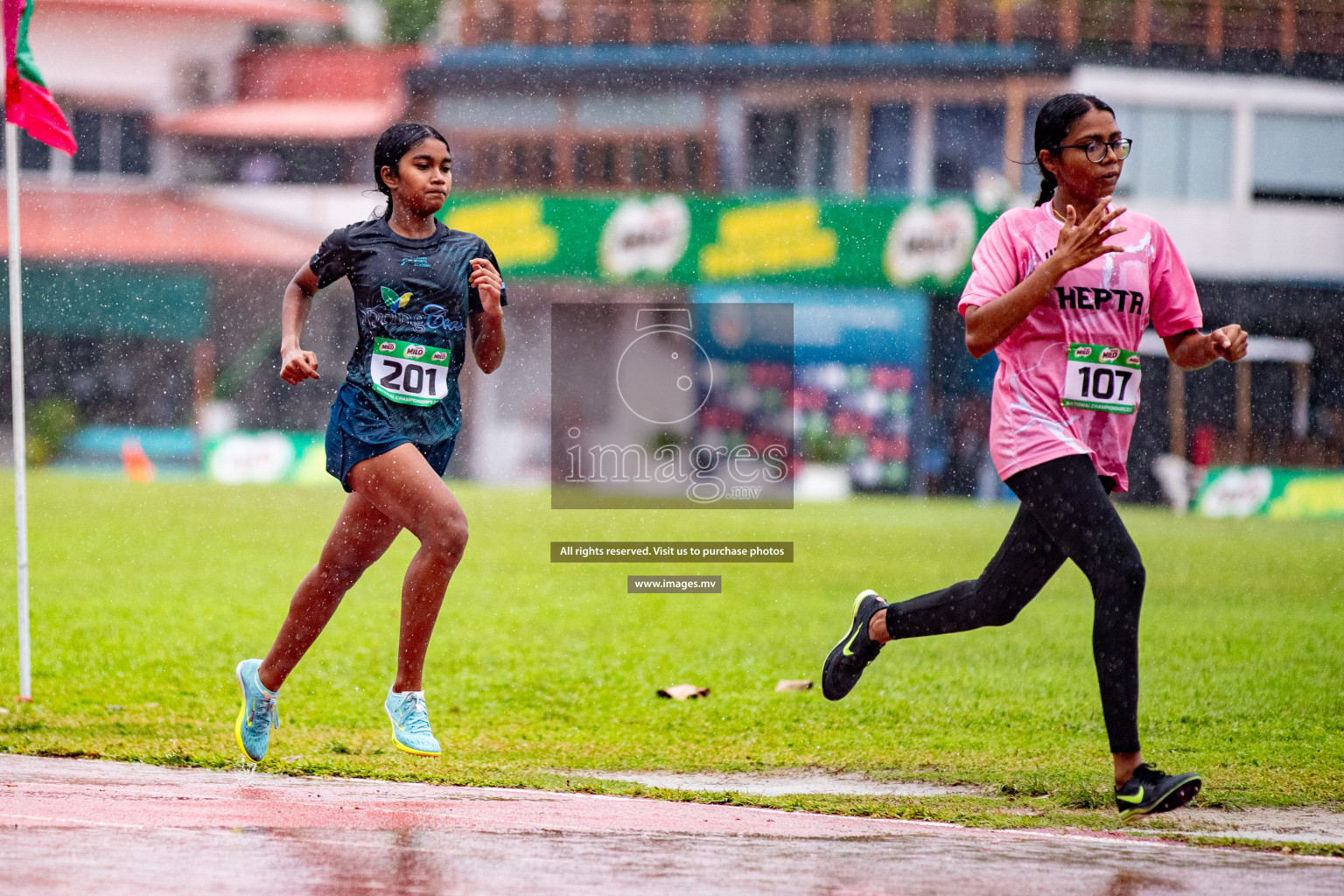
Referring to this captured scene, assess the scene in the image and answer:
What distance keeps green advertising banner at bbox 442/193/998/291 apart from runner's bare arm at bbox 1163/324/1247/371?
19.2 m

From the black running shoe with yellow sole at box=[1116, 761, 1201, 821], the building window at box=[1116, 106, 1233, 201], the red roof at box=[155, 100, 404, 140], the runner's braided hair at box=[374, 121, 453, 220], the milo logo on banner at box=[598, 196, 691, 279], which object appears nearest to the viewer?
the black running shoe with yellow sole at box=[1116, 761, 1201, 821]

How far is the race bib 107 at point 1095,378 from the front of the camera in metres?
4.48

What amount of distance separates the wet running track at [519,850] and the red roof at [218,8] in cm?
2526

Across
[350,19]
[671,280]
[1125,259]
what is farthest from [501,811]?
[350,19]

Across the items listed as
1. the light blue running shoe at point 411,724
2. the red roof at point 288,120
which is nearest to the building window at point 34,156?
the red roof at point 288,120

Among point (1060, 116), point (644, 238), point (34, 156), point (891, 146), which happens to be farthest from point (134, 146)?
point (1060, 116)

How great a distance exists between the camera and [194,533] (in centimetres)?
1502

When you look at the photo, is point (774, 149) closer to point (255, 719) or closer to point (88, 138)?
point (88, 138)

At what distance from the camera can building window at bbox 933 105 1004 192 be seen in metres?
27.3

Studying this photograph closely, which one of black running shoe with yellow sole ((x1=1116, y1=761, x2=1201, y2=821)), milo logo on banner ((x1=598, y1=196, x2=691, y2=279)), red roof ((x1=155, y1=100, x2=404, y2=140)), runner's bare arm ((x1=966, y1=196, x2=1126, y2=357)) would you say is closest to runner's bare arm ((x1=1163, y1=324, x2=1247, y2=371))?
runner's bare arm ((x1=966, y1=196, x2=1126, y2=357))

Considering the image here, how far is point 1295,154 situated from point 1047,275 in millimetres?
25387

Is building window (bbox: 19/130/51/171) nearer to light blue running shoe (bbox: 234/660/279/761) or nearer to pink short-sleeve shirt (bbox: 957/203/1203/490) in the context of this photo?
light blue running shoe (bbox: 234/660/279/761)

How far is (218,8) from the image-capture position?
2822 cm

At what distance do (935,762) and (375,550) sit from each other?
1.98 metres
